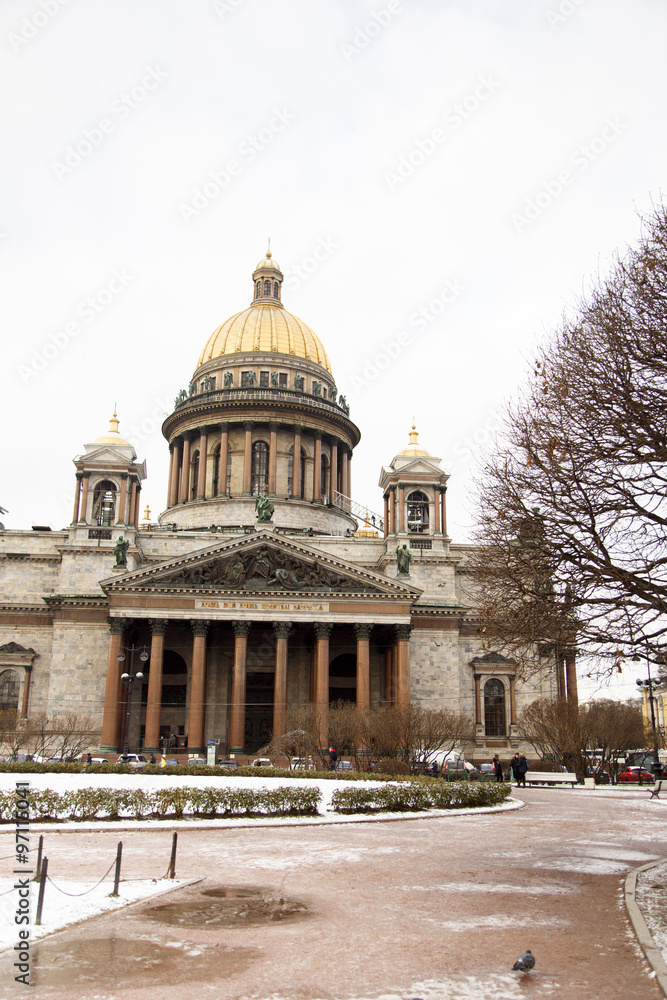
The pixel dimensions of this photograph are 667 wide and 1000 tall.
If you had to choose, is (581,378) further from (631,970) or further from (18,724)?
(18,724)

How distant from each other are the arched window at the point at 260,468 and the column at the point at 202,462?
3.99 m

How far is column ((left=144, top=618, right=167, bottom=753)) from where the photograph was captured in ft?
169

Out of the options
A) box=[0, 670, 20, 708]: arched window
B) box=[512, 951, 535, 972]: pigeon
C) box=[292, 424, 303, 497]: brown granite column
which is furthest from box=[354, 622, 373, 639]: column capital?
box=[512, 951, 535, 972]: pigeon

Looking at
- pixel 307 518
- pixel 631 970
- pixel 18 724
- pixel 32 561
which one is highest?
pixel 307 518

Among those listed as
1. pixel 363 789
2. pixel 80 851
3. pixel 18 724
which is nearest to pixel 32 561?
pixel 18 724

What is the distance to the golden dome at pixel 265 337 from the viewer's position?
255ft

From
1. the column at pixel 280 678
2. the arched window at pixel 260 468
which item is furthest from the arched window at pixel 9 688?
the arched window at pixel 260 468

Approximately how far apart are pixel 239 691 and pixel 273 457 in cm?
2458

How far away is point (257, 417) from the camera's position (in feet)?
242

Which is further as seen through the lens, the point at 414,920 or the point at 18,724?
the point at 18,724

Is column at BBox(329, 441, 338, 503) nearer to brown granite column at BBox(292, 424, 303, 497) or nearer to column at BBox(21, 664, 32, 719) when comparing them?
brown granite column at BBox(292, 424, 303, 497)

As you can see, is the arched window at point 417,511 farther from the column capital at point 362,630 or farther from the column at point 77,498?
the column at point 77,498

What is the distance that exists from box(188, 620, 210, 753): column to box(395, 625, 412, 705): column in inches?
439

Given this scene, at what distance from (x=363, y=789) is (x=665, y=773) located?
31.3 metres
